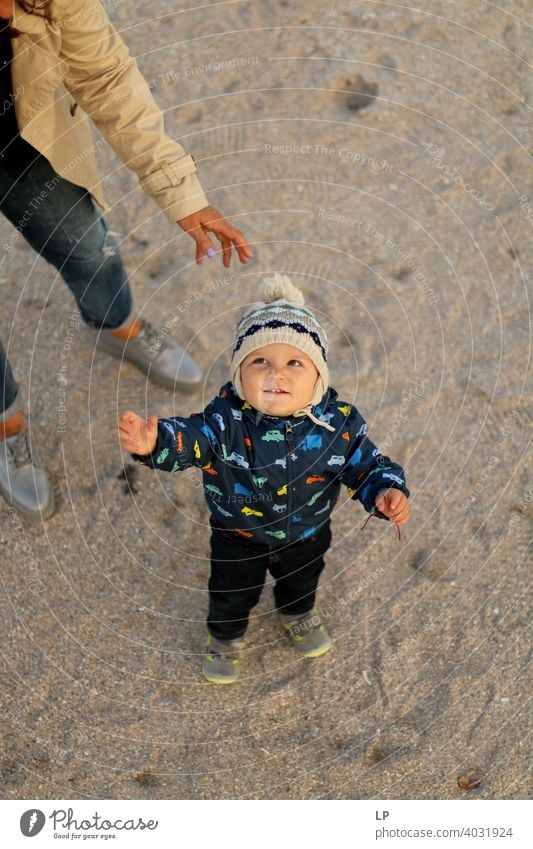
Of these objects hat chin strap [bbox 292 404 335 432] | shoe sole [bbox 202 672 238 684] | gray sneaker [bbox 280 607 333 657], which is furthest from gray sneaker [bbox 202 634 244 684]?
hat chin strap [bbox 292 404 335 432]

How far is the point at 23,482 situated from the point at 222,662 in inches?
37.2

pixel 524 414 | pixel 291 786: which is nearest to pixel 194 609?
pixel 291 786

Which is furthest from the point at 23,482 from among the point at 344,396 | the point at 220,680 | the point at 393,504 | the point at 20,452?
the point at 393,504

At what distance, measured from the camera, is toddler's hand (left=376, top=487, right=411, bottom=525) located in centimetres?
211

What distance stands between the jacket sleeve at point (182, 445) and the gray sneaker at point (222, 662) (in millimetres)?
734

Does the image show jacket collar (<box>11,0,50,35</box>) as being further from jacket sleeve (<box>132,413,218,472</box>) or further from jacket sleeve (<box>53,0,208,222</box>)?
jacket sleeve (<box>132,413,218,472</box>)

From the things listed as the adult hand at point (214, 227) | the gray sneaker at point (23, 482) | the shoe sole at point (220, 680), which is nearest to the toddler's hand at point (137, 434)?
the adult hand at point (214, 227)

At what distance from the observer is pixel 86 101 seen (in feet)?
8.09

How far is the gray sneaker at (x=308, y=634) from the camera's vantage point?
8.86 feet

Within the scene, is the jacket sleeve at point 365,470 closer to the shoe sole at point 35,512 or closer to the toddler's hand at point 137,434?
the toddler's hand at point 137,434

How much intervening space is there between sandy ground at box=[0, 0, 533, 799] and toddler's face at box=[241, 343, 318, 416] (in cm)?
92

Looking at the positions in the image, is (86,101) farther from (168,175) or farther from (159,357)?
(159,357)

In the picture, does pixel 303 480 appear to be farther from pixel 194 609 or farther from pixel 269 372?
pixel 194 609

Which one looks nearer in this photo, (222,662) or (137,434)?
(137,434)
